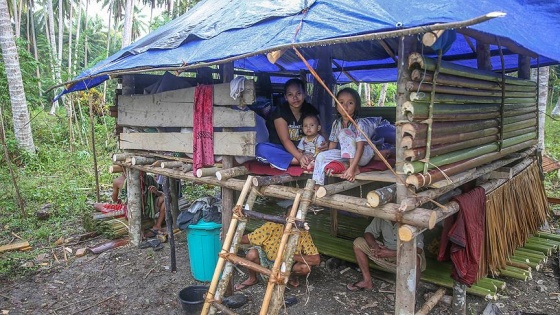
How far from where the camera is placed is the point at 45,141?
14133 mm

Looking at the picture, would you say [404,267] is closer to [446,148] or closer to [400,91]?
[446,148]

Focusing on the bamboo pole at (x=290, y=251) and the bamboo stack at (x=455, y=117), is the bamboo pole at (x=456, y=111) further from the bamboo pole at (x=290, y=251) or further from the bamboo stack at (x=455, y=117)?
the bamboo pole at (x=290, y=251)

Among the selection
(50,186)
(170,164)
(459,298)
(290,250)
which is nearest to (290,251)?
(290,250)

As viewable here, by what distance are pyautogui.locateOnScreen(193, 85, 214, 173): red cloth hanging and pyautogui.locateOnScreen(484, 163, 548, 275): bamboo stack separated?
324 centimetres

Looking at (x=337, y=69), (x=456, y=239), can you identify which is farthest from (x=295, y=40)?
(x=337, y=69)

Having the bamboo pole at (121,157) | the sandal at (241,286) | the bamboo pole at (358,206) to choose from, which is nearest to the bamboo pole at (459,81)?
the bamboo pole at (358,206)

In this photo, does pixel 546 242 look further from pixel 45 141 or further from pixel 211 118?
pixel 45 141

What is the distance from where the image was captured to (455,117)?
355cm

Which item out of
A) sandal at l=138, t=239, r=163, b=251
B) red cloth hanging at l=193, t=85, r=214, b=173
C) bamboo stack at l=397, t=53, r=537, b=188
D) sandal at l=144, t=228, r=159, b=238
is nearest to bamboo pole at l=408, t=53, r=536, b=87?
bamboo stack at l=397, t=53, r=537, b=188

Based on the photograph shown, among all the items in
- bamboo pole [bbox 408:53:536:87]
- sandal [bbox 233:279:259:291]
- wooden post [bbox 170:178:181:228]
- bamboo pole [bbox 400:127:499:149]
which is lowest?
sandal [bbox 233:279:259:291]

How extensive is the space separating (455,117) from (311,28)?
1532 millimetres

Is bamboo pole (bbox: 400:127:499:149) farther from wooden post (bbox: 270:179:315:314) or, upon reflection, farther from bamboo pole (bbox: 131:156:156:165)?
bamboo pole (bbox: 131:156:156:165)

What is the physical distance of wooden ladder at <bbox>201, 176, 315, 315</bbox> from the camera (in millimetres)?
3250

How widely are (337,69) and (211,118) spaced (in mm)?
4797
